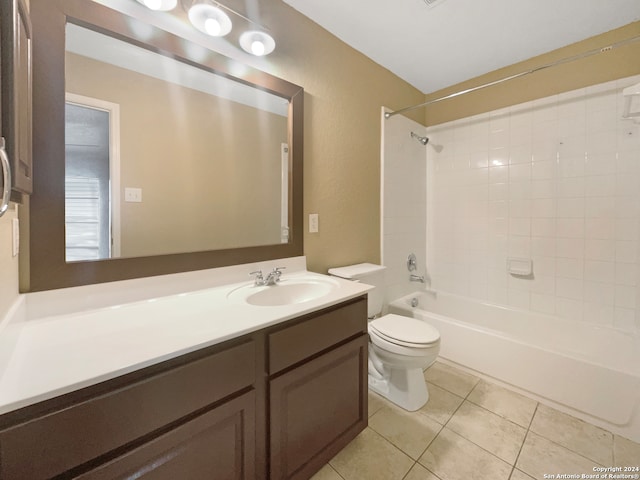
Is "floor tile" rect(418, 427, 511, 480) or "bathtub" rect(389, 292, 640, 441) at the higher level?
"bathtub" rect(389, 292, 640, 441)

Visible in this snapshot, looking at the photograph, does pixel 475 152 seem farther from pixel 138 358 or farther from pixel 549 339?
pixel 138 358

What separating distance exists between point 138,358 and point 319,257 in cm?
123

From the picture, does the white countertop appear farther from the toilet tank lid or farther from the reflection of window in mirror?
the toilet tank lid

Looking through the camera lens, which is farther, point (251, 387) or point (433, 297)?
point (433, 297)

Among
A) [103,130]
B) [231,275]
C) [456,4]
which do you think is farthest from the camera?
[456,4]

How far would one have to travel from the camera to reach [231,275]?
1.35m

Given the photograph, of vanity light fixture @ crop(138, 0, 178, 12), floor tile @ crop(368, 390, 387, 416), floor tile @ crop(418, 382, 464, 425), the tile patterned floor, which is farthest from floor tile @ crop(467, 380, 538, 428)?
vanity light fixture @ crop(138, 0, 178, 12)

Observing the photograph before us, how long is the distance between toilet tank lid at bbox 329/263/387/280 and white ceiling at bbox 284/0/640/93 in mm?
1606

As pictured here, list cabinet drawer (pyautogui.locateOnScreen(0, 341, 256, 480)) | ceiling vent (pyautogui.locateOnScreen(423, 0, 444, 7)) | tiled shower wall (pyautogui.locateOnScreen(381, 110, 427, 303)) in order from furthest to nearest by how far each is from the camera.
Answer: tiled shower wall (pyautogui.locateOnScreen(381, 110, 427, 303)) < ceiling vent (pyautogui.locateOnScreen(423, 0, 444, 7)) < cabinet drawer (pyautogui.locateOnScreen(0, 341, 256, 480))

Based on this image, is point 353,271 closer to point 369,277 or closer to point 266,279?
point 369,277

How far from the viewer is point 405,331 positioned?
5.17 ft

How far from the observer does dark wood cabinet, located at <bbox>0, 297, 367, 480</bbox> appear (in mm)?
551

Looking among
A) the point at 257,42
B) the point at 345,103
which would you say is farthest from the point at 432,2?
the point at 257,42

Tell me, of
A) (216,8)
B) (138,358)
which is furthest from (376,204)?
(138,358)
